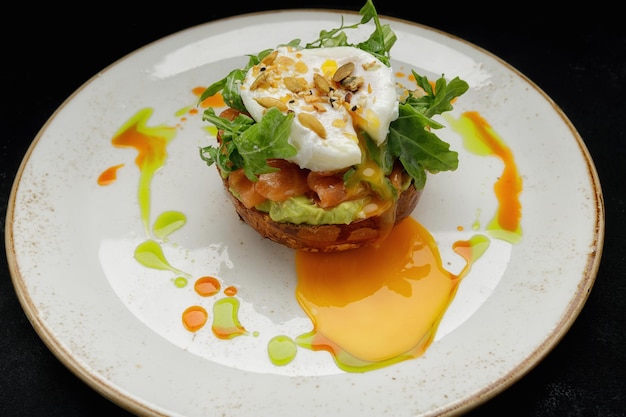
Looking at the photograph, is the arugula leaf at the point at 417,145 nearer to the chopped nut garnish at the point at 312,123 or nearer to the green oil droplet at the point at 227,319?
the chopped nut garnish at the point at 312,123

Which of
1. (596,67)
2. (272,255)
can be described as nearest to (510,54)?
(596,67)

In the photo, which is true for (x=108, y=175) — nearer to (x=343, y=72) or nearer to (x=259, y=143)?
(x=259, y=143)

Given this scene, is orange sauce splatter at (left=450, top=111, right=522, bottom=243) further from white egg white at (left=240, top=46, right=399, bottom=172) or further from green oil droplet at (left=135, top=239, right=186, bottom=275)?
green oil droplet at (left=135, top=239, right=186, bottom=275)

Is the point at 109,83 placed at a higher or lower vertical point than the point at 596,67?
higher

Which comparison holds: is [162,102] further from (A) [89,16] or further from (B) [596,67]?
(B) [596,67]

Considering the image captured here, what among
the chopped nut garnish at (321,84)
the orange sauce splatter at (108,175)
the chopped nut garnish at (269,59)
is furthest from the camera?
the orange sauce splatter at (108,175)

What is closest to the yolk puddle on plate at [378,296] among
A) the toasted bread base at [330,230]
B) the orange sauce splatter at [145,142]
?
the toasted bread base at [330,230]
